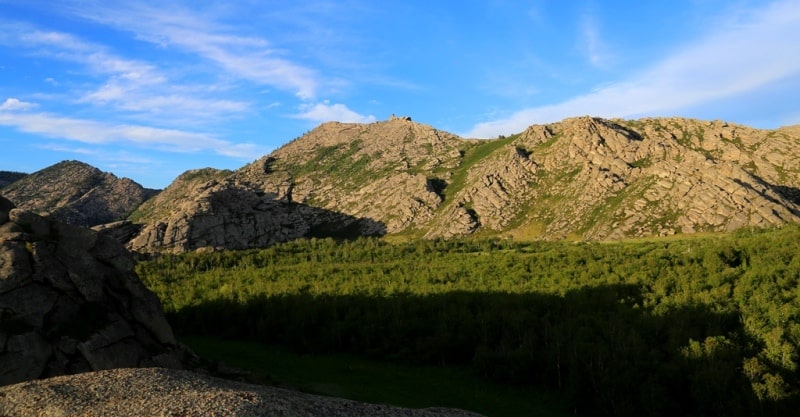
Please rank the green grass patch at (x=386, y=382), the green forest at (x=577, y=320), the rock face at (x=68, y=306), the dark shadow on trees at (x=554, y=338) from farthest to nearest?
the green grass patch at (x=386, y=382) < the green forest at (x=577, y=320) < the dark shadow on trees at (x=554, y=338) < the rock face at (x=68, y=306)

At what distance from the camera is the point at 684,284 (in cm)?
7200

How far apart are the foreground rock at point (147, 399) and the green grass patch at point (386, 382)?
17.9 metres

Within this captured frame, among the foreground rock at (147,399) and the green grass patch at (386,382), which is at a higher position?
the foreground rock at (147,399)

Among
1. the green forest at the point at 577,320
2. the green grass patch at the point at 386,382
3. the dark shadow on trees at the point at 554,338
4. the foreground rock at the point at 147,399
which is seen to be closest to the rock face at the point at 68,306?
the foreground rock at the point at 147,399

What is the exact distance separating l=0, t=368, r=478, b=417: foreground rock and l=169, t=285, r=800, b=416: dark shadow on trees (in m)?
28.3

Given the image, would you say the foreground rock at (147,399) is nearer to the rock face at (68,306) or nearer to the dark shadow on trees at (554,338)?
the rock face at (68,306)

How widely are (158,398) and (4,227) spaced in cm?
2020

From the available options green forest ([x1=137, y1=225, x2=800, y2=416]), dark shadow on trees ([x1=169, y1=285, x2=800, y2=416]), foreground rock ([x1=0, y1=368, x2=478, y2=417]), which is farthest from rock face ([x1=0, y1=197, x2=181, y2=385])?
green forest ([x1=137, y1=225, x2=800, y2=416])

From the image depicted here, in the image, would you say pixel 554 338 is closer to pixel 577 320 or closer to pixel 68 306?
pixel 577 320

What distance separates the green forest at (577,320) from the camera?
42.4 metres

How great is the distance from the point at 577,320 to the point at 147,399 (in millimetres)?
48127

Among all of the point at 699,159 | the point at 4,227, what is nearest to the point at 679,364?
the point at 4,227

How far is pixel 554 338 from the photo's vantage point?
5412 centimetres

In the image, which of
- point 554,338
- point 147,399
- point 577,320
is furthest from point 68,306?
point 577,320
